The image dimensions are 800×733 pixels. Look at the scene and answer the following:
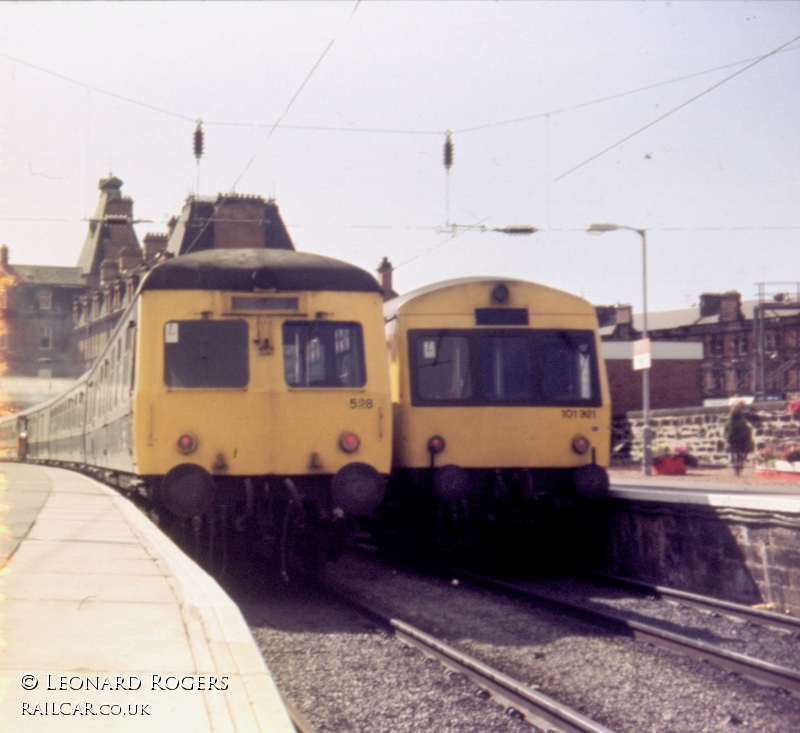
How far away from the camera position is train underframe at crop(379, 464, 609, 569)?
10789 mm

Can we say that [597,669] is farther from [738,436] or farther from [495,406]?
[738,436]

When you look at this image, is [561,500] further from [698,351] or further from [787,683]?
[698,351]

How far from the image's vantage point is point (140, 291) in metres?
9.74

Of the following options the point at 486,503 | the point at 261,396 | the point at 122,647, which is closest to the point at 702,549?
the point at 486,503

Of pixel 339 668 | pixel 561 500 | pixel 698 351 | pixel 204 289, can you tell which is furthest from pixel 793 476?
pixel 698 351

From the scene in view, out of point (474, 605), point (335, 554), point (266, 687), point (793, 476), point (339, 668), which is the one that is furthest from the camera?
point (793, 476)

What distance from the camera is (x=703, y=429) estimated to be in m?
26.1

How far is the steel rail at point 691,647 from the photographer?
630 centimetres

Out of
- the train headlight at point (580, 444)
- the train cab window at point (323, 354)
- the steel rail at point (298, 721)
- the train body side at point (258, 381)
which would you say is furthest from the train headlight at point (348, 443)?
the steel rail at point (298, 721)

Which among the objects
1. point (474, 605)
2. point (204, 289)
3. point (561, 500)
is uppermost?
point (204, 289)

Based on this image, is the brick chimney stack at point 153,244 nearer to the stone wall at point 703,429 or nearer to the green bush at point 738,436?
the stone wall at point 703,429

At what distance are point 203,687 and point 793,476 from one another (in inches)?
705

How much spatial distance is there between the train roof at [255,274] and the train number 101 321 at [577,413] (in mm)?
2538

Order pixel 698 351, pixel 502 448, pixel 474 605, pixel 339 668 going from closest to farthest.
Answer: pixel 339 668
pixel 474 605
pixel 502 448
pixel 698 351
